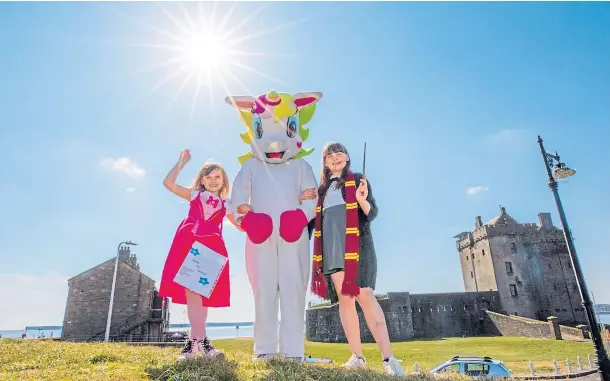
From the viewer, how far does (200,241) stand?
4.44 meters

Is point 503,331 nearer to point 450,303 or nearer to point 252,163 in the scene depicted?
point 450,303

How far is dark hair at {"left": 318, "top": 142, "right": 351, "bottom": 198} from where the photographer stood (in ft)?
15.4

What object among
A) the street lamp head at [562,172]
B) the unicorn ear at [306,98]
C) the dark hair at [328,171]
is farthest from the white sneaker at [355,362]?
the street lamp head at [562,172]

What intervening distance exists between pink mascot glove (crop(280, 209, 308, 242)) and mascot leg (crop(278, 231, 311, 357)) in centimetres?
13

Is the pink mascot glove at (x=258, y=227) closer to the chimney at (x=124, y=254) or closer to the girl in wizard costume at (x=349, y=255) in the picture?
the girl in wizard costume at (x=349, y=255)

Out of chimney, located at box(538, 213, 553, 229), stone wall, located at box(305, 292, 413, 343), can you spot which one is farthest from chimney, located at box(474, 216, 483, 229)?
stone wall, located at box(305, 292, 413, 343)

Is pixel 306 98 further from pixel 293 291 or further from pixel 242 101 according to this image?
pixel 293 291

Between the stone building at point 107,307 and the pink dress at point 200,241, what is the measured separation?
2696cm

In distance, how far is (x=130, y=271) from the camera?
28.6m

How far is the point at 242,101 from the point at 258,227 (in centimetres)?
197

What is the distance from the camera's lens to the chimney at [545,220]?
146ft

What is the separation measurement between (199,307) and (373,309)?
2014mm

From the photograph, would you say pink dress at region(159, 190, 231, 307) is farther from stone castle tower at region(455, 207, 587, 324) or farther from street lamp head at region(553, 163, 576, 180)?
stone castle tower at region(455, 207, 587, 324)

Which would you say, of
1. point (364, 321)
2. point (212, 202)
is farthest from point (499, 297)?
point (212, 202)
